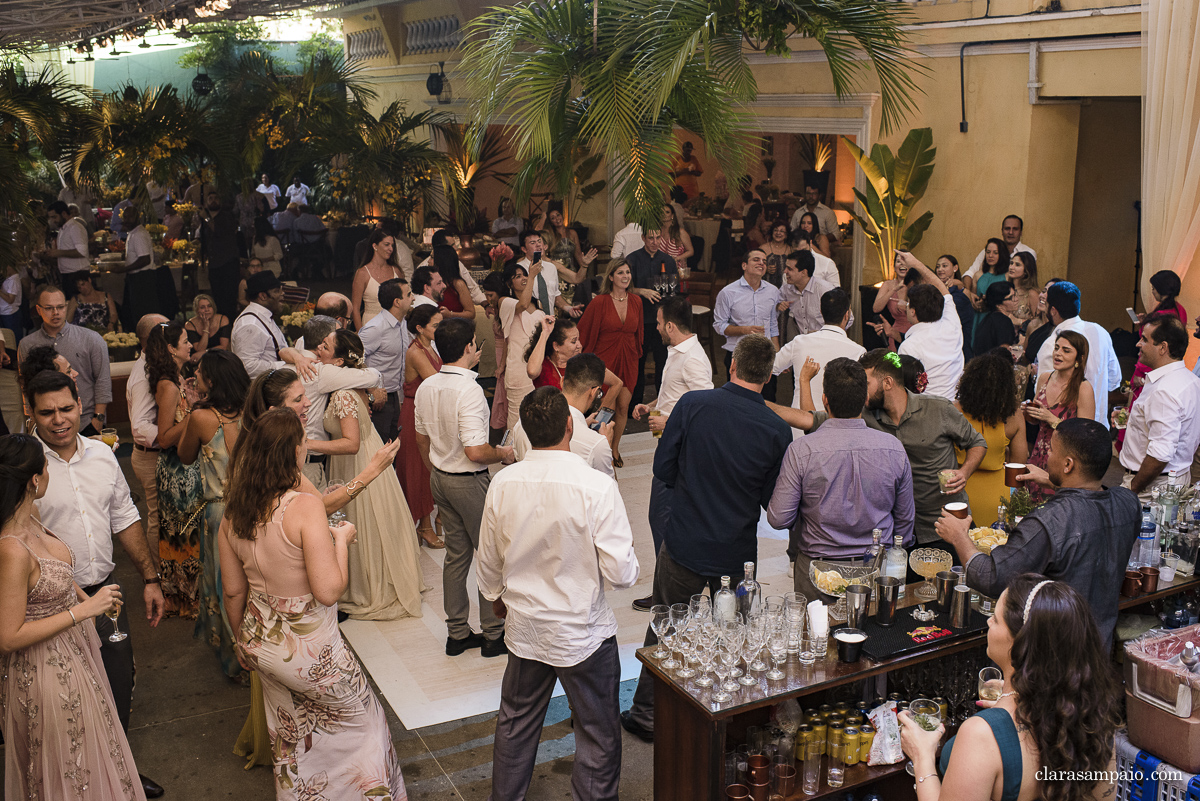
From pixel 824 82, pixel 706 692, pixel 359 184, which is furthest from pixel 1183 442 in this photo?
pixel 359 184

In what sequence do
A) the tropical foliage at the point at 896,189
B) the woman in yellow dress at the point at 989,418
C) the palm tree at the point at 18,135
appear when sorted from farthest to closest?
the tropical foliage at the point at 896,189 → the palm tree at the point at 18,135 → the woman in yellow dress at the point at 989,418

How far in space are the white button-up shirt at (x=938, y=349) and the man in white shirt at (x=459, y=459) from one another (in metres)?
2.53

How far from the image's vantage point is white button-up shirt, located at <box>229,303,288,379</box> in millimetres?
6219

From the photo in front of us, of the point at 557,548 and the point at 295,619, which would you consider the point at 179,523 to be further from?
the point at 557,548

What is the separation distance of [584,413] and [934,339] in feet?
8.21

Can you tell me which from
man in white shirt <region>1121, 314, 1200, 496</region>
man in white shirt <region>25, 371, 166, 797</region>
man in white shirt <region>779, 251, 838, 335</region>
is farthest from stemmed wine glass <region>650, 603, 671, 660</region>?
man in white shirt <region>779, 251, 838, 335</region>

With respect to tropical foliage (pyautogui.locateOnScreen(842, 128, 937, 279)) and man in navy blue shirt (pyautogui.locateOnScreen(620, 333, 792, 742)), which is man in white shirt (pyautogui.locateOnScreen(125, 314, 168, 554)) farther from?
tropical foliage (pyautogui.locateOnScreen(842, 128, 937, 279))

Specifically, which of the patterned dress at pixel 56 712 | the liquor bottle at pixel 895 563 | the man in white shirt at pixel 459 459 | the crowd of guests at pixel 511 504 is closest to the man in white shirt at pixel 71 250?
the crowd of guests at pixel 511 504

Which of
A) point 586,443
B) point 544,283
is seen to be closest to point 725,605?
point 586,443

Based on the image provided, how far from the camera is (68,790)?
10.5 feet

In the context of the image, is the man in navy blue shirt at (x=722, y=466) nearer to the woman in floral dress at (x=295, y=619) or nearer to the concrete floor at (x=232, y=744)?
the concrete floor at (x=232, y=744)

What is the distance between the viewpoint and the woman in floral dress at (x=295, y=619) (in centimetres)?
318

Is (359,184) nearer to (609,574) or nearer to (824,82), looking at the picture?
(824,82)

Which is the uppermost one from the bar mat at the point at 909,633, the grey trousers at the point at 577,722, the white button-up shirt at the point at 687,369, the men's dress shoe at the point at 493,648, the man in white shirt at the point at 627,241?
the man in white shirt at the point at 627,241
